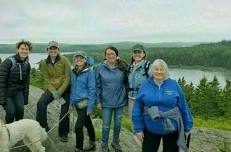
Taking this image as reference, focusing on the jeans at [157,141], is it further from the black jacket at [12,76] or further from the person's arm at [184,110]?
the black jacket at [12,76]

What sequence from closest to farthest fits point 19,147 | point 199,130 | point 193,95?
1. point 19,147
2. point 199,130
3. point 193,95

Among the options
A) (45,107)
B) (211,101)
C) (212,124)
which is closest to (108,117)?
(45,107)

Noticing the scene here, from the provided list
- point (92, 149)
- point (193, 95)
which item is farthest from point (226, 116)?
point (92, 149)

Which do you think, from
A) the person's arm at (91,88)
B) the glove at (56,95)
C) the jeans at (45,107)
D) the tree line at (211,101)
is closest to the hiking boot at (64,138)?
the jeans at (45,107)

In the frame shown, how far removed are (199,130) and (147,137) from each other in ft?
20.4

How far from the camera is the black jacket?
743 centimetres

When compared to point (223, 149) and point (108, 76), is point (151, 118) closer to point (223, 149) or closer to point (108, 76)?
point (108, 76)

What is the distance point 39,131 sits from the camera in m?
7.28

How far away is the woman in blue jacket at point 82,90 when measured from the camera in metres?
7.48

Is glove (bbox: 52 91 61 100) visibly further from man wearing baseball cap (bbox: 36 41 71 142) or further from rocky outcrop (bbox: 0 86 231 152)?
rocky outcrop (bbox: 0 86 231 152)

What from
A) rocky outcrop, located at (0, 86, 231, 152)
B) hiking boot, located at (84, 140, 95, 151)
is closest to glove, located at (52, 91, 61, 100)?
rocky outcrop, located at (0, 86, 231, 152)

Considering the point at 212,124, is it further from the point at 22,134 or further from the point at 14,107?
the point at 22,134

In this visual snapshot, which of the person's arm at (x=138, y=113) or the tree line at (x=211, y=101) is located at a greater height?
the person's arm at (x=138, y=113)

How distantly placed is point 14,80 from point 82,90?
131 centimetres
